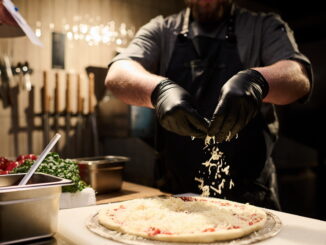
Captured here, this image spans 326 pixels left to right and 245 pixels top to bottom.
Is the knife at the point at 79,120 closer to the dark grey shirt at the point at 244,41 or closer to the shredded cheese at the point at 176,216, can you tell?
the dark grey shirt at the point at 244,41

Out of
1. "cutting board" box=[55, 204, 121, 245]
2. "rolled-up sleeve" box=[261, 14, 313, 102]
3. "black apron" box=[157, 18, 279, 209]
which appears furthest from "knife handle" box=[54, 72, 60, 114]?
"cutting board" box=[55, 204, 121, 245]

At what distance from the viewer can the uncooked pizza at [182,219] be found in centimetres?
112

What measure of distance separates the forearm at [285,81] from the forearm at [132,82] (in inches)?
19.9

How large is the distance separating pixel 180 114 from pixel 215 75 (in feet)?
2.76

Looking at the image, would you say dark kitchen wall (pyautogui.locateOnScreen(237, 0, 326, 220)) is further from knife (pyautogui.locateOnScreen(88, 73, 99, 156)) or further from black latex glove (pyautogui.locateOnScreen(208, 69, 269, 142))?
black latex glove (pyautogui.locateOnScreen(208, 69, 269, 142))

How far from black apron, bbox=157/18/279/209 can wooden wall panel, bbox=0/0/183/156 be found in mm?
1440

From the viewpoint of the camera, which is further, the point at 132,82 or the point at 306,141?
the point at 306,141

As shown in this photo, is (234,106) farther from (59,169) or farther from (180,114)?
(59,169)

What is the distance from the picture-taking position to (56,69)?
329cm

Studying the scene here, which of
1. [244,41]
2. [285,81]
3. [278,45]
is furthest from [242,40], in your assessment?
[285,81]

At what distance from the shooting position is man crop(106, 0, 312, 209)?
1940mm

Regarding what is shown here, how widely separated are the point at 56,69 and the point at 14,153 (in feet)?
2.63

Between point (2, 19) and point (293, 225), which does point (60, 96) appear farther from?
point (293, 225)

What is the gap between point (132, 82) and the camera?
1.90 metres
